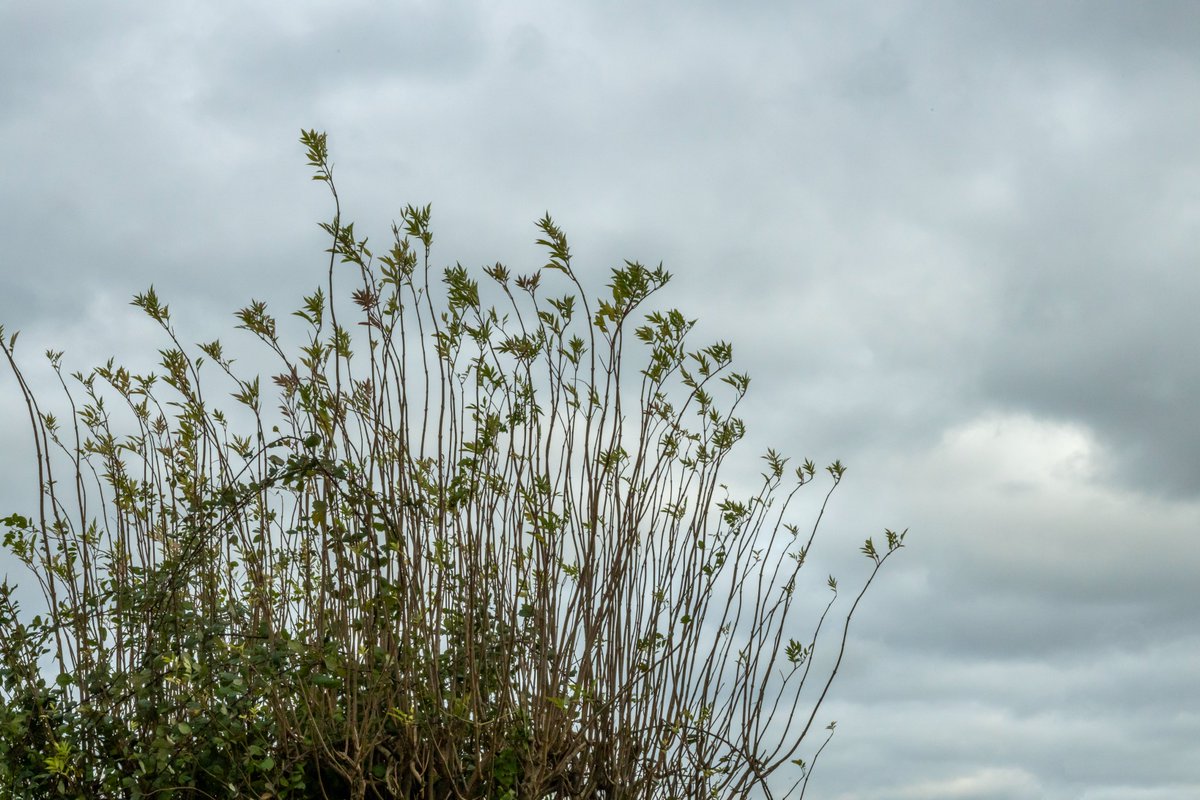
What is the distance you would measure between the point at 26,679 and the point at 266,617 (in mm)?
1173

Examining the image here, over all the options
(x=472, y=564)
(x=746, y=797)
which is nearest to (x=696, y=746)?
(x=746, y=797)

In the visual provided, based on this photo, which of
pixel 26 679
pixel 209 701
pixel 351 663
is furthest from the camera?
pixel 26 679

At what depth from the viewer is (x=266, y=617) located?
4.16 metres

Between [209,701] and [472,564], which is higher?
[472,564]

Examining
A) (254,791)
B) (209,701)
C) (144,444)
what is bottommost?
(254,791)

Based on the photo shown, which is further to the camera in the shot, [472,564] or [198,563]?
[198,563]

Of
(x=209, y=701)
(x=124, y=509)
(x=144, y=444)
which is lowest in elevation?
(x=209, y=701)

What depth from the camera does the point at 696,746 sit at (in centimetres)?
453

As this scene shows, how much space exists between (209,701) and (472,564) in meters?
1.14

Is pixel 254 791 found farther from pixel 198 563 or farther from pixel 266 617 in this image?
pixel 198 563

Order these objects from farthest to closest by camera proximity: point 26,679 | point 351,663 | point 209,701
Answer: point 26,679 < point 209,701 < point 351,663

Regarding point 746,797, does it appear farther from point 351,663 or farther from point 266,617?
point 266,617

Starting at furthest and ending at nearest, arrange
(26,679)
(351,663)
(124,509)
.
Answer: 1. (124,509)
2. (26,679)
3. (351,663)

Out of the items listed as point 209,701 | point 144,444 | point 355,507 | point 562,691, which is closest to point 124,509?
point 144,444
